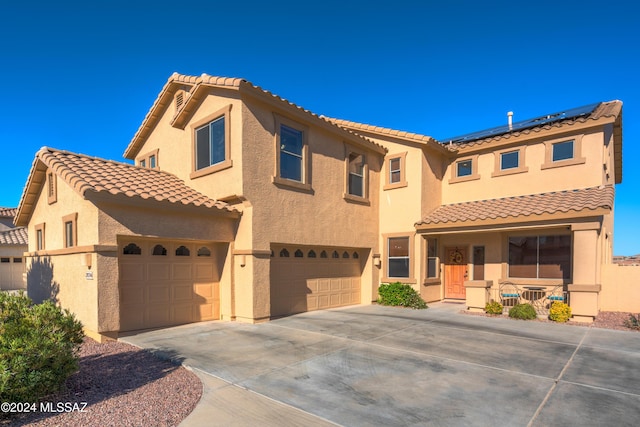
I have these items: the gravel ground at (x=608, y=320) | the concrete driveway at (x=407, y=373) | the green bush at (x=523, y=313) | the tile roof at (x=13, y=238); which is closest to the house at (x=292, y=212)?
the gravel ground at (x=608, y=320)

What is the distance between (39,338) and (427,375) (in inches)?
230

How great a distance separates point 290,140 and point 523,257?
988 cm

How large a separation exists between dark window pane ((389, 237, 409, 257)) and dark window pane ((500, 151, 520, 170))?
4.98 meters

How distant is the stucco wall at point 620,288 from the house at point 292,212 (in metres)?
1.25

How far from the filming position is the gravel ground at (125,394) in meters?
4.43

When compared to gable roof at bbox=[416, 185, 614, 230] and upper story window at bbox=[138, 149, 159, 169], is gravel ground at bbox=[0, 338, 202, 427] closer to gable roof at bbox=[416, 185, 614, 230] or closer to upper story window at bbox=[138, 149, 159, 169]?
upper story window at bbox=[138, 149, 159, 169]

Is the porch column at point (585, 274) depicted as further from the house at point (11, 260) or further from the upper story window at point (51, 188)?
the house at point (11, 260)

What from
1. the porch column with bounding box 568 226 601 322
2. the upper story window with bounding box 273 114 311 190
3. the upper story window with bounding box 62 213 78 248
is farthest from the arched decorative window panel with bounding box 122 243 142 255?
the porch column with bounding box 568 226 601 322

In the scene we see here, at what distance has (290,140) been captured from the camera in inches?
470

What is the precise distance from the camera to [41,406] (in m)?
4.68

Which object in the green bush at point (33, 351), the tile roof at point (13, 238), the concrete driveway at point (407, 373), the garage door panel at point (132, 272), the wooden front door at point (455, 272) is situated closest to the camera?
the green bush at point (33, 351)

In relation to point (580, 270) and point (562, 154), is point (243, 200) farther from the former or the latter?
point (562, 154)

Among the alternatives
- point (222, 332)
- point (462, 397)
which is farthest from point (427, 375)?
point (222, 332)

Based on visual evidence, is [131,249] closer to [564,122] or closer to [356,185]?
[356,185]
